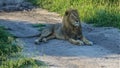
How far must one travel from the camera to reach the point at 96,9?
1579 centimetres

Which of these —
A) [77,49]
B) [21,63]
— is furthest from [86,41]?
[21,63]

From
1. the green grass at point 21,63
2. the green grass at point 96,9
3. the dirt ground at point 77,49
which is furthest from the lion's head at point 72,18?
the green grass at point 21,63

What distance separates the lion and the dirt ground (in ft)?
0.52

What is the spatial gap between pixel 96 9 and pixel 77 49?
516 centimetres

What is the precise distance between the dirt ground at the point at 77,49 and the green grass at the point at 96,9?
0.47m

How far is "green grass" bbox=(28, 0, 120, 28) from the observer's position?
14.6 m

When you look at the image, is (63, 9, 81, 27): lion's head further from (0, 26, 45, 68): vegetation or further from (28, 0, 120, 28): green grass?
(28, 0, 120, 28): green grass

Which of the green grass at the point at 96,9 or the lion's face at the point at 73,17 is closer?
the lion's face at the point at 73,17

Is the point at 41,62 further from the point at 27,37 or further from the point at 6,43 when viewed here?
the point at 27,37

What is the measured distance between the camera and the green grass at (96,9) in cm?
1458

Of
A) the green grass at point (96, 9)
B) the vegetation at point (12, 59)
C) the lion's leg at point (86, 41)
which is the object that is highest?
the vegetation at point (12, 59)

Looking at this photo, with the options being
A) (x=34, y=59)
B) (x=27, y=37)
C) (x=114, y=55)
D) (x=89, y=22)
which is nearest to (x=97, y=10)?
(x=89, y=22)

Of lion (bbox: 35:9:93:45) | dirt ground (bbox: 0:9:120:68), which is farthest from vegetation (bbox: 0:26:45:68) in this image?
lion (bbox: 35:9:93:45)

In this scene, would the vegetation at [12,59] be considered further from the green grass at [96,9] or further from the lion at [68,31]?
the green grass at [96,9]
